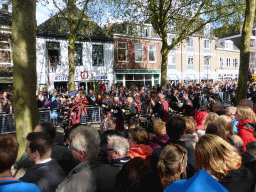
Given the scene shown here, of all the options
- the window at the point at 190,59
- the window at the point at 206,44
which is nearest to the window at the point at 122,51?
the window at the point at 190,59

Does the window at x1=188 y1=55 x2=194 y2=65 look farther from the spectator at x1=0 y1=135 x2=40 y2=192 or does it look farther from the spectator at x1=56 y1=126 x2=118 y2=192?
A: the spectator at x1=0 y1=135 x2=40 y2=192

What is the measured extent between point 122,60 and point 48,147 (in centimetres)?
2029

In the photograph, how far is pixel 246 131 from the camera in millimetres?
3406

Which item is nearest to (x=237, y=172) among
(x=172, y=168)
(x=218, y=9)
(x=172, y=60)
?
(x=172, y=168)

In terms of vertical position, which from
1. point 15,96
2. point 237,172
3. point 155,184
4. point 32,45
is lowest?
point 155,184

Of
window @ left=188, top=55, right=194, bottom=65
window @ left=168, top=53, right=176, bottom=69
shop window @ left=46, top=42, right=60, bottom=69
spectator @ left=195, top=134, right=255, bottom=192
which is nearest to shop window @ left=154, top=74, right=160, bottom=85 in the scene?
window @ left=168, top=53, right=176, bottom=69

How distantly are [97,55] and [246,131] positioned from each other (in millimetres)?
18383

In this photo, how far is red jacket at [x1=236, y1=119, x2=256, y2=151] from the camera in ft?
10.8

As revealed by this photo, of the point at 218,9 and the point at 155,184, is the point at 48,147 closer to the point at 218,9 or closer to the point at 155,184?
the point at 155,184

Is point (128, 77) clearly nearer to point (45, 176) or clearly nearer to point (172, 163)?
point (45, 176)

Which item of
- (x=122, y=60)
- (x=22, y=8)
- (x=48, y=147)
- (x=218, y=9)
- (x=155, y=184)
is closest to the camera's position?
(x=155, y=184)

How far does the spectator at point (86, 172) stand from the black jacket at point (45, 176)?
0.98 ft

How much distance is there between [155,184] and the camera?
6.38 ft

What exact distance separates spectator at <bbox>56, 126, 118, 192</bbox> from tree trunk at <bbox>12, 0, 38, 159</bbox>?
262 centimetres
